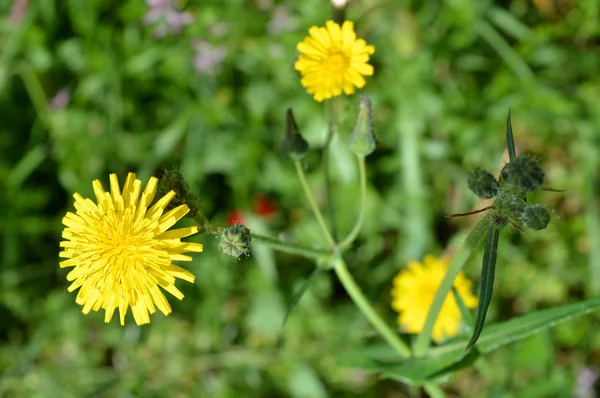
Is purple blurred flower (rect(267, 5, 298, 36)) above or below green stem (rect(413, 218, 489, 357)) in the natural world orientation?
above

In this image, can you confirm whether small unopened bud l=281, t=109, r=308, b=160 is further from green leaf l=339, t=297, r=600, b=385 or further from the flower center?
green leaf l=339, t=297, r=600, b=385

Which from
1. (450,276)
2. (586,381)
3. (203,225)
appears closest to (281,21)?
(203,225)

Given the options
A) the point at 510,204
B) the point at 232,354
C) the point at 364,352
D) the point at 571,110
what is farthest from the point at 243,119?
the point at 510,204

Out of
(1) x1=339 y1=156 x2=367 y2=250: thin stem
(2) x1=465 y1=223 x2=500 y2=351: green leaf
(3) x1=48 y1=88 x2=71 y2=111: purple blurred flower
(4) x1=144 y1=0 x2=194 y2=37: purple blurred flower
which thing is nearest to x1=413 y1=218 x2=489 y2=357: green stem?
(2) x1=465 y1=223 x2=500 y2=351: green leaf

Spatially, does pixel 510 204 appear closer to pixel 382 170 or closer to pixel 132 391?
pixel 382 170

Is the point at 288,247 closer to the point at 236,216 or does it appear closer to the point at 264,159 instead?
the point at 236,216
